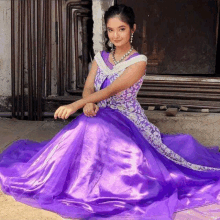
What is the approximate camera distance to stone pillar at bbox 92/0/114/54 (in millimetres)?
4695

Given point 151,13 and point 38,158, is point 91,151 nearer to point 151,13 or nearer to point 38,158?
point 38,158

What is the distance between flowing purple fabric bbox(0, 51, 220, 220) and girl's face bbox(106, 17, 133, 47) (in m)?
0.55

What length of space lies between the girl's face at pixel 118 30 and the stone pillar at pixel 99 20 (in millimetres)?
1894

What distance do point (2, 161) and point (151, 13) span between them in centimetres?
356

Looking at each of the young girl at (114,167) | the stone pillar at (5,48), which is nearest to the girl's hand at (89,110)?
the young girl at (114,167)

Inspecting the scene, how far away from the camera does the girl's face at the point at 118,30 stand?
9.32 feet

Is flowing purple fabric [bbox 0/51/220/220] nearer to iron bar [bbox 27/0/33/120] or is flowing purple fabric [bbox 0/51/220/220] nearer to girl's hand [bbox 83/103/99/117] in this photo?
girl's hand [bbox 83/103/99/117]

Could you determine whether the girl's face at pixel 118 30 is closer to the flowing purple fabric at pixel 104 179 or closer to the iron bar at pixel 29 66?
the flowing purple fabric at pixel 104 179

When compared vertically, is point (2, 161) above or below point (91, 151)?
below

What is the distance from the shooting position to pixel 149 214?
2398 millimetres

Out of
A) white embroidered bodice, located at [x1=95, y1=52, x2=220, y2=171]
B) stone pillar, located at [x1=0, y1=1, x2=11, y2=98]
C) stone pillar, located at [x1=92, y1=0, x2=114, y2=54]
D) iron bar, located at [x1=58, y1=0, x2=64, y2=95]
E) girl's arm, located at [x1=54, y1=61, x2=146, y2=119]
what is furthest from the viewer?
stone pillar, located at [x1=0, y1=1, x2=11, y2=98]

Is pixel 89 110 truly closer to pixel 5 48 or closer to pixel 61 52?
pixel 61 52

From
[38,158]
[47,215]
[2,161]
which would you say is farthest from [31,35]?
[47,215]

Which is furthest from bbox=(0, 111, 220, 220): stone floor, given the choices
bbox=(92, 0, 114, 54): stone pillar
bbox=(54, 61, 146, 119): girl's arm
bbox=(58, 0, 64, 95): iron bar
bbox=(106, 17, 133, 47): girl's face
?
bbox=(106, 17, 133, 47): girl's face
